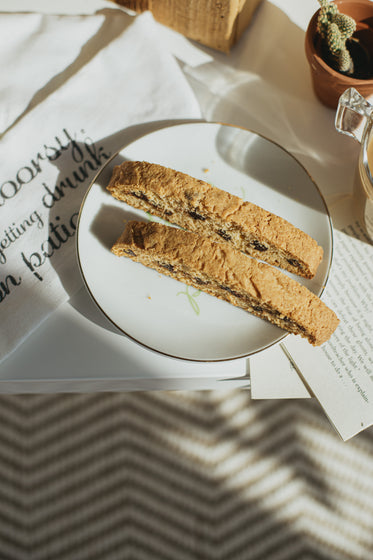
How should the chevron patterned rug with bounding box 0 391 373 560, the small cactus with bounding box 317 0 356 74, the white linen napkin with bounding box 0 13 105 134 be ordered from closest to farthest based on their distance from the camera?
the small cactus with bounding box 317 0 356 74 < the white linen napkin with bounding box 0 13 105 134 < the chevron patterned rug with bounding box 0 391 373 560

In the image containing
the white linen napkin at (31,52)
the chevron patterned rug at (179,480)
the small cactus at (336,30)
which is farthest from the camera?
the chevron patterned rug at (179,480)

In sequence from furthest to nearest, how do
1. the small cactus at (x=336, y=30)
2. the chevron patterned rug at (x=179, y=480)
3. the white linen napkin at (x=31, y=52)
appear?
the chevron patterned rug at (x=179, y=480)
the white linen napkin at (x=31, y=52)
the small cactus at (x=336, y=30)

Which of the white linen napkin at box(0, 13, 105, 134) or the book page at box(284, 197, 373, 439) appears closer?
the book page at box(284, 197, 373, 439)

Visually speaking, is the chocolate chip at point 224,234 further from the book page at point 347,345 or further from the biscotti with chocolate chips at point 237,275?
the book page at point 347,345

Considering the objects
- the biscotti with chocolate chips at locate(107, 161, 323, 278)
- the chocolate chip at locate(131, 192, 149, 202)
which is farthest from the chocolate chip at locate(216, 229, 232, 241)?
the chocolate chip at locate(131, 192, 149, 202)

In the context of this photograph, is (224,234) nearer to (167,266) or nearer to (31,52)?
(167,266)

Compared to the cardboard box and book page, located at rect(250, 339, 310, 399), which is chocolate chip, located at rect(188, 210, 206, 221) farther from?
the cardboard box

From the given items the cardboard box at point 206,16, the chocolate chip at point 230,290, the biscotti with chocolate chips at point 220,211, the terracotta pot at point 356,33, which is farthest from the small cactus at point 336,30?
the chocolate chip at point 230,290
